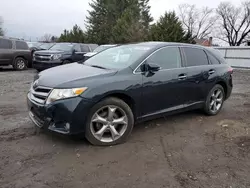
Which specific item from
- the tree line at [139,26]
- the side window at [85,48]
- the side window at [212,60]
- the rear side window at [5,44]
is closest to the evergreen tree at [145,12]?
the tree line at [139,26]

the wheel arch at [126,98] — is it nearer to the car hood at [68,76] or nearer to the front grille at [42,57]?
the car hood at [68,76]

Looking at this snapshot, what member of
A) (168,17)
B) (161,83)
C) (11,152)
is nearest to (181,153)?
(161,83)

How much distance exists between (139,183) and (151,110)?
1680mm

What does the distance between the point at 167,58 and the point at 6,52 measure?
11324 mm

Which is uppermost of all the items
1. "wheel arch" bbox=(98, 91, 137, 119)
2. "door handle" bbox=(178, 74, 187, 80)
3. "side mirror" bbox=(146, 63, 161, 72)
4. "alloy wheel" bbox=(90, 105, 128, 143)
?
"side mirror" bbox=(146, 63, 161, 72)

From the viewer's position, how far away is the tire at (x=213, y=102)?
19.0 feet

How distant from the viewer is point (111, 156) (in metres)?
3.81

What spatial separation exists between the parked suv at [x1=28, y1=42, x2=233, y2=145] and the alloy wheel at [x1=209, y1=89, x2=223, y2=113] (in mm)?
193

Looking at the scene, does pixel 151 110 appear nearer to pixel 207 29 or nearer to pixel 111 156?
pixel 111 156

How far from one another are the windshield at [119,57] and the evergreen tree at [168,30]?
17.6 metres

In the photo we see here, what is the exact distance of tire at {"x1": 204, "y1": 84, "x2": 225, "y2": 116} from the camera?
5.79 metres

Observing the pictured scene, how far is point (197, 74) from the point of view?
5387 mm

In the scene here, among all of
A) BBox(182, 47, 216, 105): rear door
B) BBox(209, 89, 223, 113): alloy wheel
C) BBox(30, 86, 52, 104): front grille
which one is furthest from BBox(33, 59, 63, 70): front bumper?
BBox(30, 86, 52, 104): front grille

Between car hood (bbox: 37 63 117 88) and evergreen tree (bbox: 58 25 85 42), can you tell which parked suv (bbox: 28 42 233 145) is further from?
evergreen tree (bbox: 58 25 85 42)
